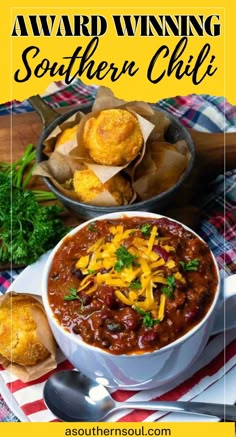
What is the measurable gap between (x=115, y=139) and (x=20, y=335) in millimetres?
1036

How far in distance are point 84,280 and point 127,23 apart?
120 cm

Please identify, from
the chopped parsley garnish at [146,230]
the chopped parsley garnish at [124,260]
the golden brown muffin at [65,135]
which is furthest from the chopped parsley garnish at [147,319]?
the golden brown muffin at [65,135]

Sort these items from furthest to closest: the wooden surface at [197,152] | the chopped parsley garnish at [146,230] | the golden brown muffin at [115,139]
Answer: the wooden surface at [197,152], the golden brown muffin at [115,139], the chopped parsley garnish at [146,230]

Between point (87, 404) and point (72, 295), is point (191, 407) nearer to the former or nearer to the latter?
point (87, 404)

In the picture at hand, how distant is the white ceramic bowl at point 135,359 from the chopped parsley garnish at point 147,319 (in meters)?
0.09

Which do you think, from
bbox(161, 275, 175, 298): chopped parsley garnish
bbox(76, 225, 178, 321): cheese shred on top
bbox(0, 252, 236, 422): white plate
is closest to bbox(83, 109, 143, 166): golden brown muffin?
bbox(76, 225, 178, 321): cheese shred on top

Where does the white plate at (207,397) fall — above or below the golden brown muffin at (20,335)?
below

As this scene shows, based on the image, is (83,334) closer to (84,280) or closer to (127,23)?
(84,280)

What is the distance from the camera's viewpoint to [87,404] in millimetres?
2498

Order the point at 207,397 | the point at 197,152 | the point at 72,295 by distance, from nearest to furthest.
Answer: the point at 72,295 < the point at 207,397 < the point at 197,152

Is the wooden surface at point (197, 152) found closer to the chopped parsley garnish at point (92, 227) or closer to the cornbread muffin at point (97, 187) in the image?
the cornbread muffin at point (97, 187)

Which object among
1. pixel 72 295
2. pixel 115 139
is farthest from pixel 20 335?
pixel 115 139

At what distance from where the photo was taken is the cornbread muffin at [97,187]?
3.12 meters

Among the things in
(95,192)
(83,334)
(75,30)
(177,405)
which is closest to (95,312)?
(83,334)
